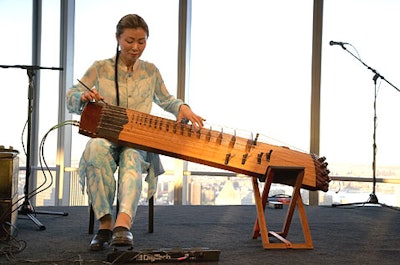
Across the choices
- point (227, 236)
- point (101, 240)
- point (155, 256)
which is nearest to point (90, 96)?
point (101, 240)

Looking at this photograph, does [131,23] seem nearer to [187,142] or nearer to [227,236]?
[187,142]

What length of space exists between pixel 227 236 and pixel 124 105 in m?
0.84

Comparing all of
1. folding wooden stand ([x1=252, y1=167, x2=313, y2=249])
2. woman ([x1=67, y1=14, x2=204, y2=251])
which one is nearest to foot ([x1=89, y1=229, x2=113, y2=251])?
woman ([x1=67, y1=14, x2=204, y2=251])

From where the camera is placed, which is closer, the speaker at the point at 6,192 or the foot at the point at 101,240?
the foot at the point at 101,240

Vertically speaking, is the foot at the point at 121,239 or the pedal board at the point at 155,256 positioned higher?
the foot at the point at 121,239

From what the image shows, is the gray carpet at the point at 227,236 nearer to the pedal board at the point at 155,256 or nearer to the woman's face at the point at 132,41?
the pedal board at the point at 155,256

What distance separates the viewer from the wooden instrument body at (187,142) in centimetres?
213

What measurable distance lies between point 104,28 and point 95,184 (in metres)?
2.92

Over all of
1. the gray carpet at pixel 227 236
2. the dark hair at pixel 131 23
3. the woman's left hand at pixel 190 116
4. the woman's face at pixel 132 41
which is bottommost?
the gray carpet at pixel 227 236

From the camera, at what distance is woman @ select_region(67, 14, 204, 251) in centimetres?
211

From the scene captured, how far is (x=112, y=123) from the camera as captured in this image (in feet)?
7.01

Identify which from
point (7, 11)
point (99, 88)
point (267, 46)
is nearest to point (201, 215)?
point (99, 88)

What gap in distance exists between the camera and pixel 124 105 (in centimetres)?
245

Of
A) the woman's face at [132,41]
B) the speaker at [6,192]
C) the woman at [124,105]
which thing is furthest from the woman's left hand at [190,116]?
the speaker at [6,192]
